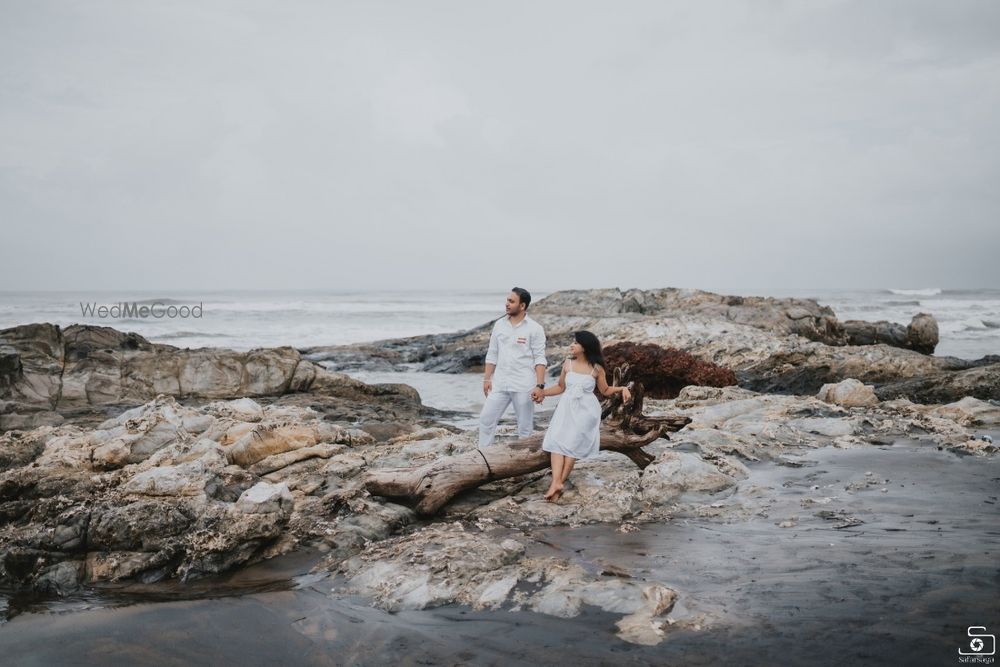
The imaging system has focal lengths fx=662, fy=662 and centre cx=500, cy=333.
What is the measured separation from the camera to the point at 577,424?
6.34m

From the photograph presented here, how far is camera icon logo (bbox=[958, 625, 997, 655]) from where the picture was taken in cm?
343

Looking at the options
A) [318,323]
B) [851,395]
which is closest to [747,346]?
[851,395]

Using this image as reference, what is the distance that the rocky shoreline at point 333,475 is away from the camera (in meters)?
4.79

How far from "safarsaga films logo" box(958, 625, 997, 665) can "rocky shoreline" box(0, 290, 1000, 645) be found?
1.26 meters

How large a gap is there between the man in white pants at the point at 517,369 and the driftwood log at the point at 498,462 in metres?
0.64

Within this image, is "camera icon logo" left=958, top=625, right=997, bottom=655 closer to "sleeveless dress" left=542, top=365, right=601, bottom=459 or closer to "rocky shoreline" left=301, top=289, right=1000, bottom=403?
"sleeveless dress" left=542, top=365, right=601, bottom=459

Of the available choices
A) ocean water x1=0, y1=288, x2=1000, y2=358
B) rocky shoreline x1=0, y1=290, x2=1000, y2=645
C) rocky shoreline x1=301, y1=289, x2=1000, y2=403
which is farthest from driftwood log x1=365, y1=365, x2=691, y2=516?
ocean water x1=0, y1=288, x2=1000, y2=358

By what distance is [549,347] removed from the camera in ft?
77.7

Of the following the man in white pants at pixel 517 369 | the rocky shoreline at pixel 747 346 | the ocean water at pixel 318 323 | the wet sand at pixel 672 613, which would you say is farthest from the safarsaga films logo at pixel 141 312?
the wet sand at pixel 672 613

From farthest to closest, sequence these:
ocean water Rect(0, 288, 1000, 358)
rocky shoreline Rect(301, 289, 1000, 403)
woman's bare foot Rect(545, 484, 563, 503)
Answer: ocean water Rect(0, 288, 1000, 358)
rocky shoreline Rect(301, 289, 1000, 403)
woman's bare foot Rect(545, 484, 563, 503)

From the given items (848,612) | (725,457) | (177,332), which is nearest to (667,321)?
(725,457)

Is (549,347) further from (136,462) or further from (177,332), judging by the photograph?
(177,332)

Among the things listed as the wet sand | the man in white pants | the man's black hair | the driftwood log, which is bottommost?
the wet sand

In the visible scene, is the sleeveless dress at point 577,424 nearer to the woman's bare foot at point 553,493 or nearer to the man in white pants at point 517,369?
the woman's bare foot at point 553,493
